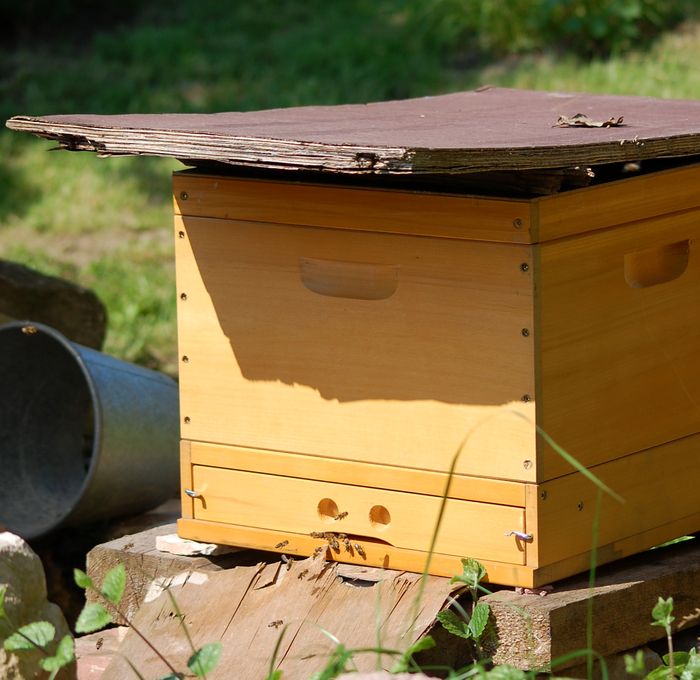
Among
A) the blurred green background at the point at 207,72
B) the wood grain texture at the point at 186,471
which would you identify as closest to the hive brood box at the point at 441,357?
the wood grain texture at the point at 186,471

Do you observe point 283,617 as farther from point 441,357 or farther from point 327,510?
point 441,357

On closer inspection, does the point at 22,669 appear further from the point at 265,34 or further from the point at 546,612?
the point at 265,34

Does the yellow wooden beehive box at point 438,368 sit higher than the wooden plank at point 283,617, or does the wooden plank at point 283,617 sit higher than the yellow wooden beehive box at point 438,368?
the yellow wooden beehive box at point 438,368

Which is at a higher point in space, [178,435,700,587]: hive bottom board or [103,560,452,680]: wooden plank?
[178,435,700,587]: hive bottom board

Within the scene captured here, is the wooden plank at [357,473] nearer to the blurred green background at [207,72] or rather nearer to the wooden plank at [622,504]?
the wooden plank at [622,504]

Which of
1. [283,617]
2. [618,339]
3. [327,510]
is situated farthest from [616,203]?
[283,617]

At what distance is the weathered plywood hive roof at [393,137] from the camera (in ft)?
6.16

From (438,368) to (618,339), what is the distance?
1.10ft

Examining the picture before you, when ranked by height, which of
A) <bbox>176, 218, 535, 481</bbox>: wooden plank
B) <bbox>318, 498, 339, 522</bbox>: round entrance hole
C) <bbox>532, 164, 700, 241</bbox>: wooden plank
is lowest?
<bbox>318, 498, 339, 522</bbox>: round entrance hole

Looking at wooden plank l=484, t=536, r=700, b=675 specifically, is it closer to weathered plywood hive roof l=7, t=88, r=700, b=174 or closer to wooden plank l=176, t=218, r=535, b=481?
wooden plank l=176, t=218, r=535, b=481

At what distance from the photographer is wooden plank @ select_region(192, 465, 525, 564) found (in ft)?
7.12

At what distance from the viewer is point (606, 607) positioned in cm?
221

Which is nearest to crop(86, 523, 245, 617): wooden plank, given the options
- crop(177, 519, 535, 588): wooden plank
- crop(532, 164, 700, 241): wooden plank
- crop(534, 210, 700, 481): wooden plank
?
crop(177, 519, 535, 588): wooden plank

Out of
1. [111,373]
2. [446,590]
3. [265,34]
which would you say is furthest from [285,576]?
[265,34]
